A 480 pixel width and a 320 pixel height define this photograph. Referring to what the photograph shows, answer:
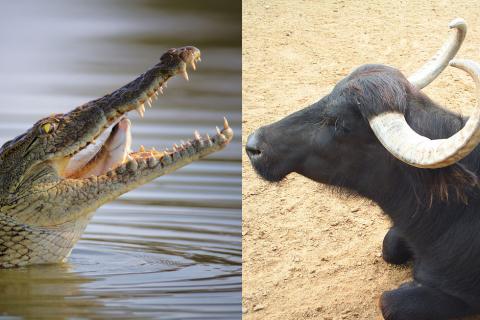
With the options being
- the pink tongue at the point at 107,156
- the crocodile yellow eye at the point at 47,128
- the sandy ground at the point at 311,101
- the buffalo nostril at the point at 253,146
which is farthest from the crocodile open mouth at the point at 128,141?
the sandy ground at the point at 311,101

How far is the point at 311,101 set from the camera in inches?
240

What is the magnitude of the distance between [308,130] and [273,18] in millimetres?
3600

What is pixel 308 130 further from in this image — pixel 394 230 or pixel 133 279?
pixel 133 279

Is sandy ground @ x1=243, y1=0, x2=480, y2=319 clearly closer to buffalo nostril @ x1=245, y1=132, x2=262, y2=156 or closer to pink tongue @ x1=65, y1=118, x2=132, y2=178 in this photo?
buffalo nostril @ x1=245, y1=132, x2=262, y2=156

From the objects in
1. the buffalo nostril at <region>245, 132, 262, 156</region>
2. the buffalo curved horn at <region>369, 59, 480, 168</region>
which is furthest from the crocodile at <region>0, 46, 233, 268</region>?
the buffalo curved horn at <region>369, 59, 480, 168</region>

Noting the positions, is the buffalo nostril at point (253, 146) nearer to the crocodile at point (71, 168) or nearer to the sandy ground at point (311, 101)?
the sandy ground at point (311, 101)

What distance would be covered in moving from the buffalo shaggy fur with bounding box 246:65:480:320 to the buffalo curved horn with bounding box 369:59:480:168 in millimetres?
79

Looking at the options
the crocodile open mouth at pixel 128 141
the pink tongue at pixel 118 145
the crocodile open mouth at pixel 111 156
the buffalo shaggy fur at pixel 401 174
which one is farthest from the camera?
the pink tongue at pixel 118 145

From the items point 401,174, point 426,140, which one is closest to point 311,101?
point 401,174

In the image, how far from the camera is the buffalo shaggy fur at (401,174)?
157 inches

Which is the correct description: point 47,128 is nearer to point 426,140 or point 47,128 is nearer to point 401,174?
point 401,174

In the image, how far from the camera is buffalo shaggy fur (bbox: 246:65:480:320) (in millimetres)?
Result: 3992

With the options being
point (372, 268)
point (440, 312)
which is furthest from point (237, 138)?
point (440, 312)

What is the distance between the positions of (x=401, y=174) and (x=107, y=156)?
165 centimetres
